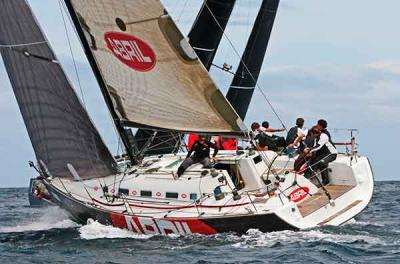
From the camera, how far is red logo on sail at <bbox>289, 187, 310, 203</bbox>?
16.2 m

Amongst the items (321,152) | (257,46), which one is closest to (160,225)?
(321,152)

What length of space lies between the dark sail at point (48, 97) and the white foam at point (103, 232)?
1.47m

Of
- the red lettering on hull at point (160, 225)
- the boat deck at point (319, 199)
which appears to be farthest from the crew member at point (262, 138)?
the red lettering on hull at point (160, 225)

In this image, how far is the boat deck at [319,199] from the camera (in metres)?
15.7

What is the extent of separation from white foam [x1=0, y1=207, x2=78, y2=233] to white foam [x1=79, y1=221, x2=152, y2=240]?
4.49ft

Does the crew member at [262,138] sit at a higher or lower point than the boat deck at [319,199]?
higher

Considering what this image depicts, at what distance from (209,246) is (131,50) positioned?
14.7 feet

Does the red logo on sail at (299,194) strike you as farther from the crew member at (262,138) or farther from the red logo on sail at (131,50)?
the red logo on sail at (131,50)

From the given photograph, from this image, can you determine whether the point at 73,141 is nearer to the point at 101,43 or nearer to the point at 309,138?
the point at 101,43

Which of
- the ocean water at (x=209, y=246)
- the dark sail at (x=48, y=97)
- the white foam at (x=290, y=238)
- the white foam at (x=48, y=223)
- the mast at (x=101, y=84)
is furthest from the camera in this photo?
the white foam at (x=48, y=223)

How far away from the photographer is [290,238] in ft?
47.2

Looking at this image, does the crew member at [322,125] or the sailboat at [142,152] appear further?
the crew member at [322,125]

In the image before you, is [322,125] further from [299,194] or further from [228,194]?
[228,194]

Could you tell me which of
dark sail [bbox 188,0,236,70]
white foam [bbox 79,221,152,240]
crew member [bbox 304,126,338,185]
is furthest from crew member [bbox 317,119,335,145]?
dark sail [bbox 188,0,236,70]
